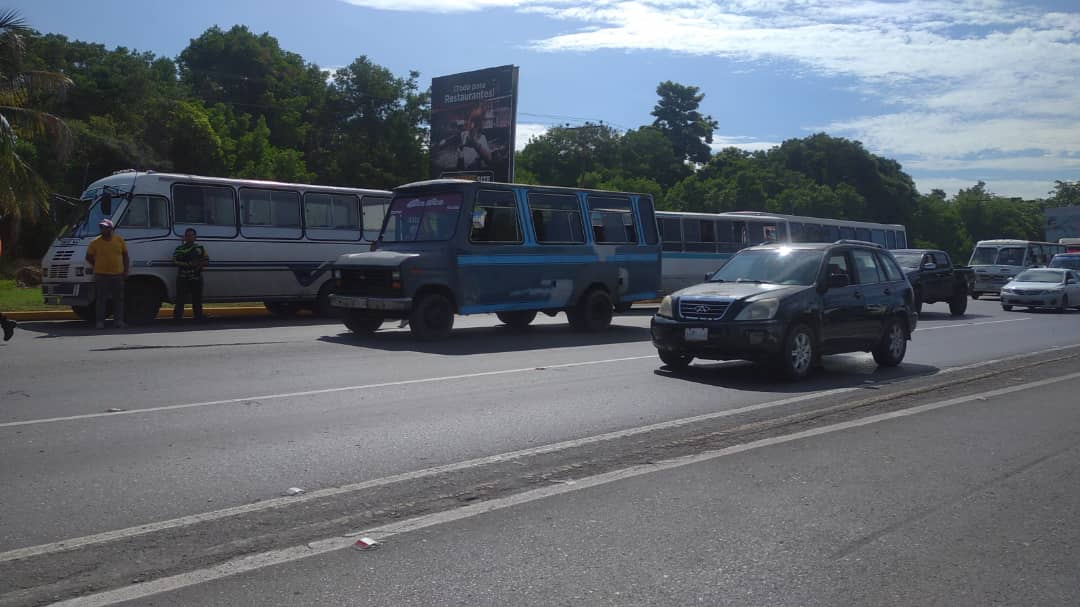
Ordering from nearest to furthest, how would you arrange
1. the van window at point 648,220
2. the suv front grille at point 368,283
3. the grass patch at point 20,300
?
the suv front grille at point 368,283 < the grass patch at point 20,300 < the van window at point 648,220

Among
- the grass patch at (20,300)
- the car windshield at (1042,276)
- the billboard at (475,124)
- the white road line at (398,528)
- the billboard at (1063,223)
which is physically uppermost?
the billboard at (475,124)

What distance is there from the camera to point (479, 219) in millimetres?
15852

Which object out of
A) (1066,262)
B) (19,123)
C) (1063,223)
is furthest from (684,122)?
(19,123)

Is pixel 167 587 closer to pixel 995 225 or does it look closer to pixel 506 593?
pixel 506 593

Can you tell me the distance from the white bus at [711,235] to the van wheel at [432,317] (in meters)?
11.8

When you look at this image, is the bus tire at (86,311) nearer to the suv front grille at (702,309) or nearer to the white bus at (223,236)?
the white bus at (223,236)

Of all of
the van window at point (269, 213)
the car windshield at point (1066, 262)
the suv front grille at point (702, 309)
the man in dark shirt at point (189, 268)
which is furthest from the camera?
the car windshield at point (1066, 262)

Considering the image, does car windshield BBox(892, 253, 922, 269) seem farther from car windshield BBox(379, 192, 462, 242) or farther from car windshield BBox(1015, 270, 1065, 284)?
car windshield BBox(379, 192, 462, 242)

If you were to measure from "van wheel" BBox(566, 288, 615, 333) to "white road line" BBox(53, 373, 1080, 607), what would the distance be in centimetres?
909

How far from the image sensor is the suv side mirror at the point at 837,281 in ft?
38.9

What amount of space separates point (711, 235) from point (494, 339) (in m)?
15.4

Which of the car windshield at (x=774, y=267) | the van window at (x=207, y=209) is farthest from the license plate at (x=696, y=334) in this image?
the van window at (x=207, y=209)

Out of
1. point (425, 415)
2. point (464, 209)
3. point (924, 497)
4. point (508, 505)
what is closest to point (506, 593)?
point (508, 505)

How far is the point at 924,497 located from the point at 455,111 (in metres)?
33.0
